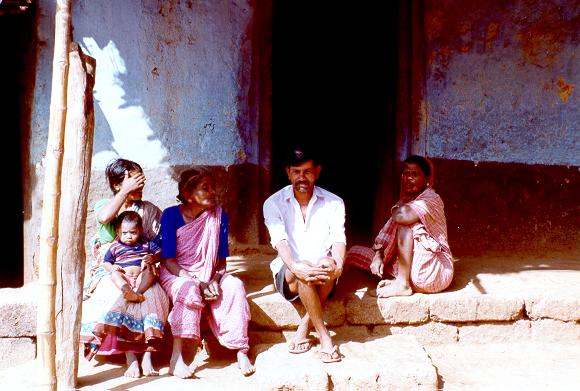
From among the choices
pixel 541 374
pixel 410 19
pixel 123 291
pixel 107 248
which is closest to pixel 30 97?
pixel 107 248

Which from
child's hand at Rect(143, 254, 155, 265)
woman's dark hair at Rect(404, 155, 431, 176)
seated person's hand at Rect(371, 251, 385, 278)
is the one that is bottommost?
seated person's hand at Rect(371, 251, 385, 278)

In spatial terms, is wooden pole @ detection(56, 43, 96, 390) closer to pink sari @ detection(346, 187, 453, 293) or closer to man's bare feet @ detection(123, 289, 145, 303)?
man's bare feet @ detection(123, 289, 145, 303)

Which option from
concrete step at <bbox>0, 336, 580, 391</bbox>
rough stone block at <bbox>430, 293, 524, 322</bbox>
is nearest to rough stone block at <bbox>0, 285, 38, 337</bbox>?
concrete step at <bbox>0, 336, 580, 391</bbox>

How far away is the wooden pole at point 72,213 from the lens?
3.48 m

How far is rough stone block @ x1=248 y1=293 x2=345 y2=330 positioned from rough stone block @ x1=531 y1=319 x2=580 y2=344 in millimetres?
1406

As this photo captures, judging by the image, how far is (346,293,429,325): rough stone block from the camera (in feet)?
13.7

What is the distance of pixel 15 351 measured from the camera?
414 centimetres

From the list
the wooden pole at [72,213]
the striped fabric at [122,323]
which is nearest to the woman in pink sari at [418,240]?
the striped fabric at [122,323]

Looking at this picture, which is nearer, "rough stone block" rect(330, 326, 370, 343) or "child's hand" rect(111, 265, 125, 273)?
"child's hand" rect(111, 265, 125, 273)

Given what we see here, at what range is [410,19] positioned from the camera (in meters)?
5.58

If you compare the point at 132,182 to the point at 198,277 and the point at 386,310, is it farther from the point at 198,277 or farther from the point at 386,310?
the point at 386,310

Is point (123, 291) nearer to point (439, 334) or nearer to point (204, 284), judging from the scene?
point (204, 284)

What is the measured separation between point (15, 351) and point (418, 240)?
9.11ft

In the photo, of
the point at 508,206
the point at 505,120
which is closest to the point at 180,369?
the point at 508,206
